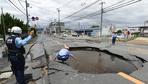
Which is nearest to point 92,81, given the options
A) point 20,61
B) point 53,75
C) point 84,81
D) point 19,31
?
point 84,81

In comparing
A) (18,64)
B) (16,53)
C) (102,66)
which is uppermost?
(16,53)

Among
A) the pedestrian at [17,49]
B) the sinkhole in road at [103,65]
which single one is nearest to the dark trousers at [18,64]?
the pedestrian at [17,49]

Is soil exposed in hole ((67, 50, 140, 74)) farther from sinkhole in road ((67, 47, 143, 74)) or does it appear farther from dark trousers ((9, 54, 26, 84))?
dark trousers ((9, 54, 26, 84))

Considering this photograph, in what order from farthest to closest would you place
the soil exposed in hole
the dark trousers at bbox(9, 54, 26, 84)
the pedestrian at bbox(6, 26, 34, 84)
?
the soil exposed in hole, the dark trousers at bbox(9, 54, 26, 84), the pedestrian at bbox(6, 26, 34, 84)

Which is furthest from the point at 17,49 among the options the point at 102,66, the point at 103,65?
the point at 103,65

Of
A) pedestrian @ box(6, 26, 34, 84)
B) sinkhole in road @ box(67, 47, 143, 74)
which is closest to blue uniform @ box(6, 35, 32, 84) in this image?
pedestrian @ box(6, 26, 34, 84)

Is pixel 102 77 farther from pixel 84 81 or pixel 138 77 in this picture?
pixel 138 77

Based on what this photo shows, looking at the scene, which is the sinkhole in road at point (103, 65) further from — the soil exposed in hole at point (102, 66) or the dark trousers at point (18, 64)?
the dark trousers at point (18, 64)

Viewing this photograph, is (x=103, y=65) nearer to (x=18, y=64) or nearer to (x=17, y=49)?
(x=18, y=64)

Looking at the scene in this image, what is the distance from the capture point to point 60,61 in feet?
29.8

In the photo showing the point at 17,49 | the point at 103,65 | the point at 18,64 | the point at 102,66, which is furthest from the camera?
the point at 103,65

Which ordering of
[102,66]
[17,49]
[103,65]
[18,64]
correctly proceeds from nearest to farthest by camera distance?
[17,49]
[18,64]
[102,66]
[103,65]

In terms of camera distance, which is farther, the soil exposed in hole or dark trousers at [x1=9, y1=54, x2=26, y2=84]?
the soil exposed in hole

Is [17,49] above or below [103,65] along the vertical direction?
above
